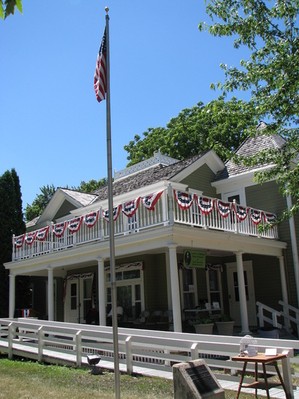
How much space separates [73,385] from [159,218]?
548 cm

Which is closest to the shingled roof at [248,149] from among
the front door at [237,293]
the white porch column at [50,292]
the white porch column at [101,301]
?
the front door at [237,293]

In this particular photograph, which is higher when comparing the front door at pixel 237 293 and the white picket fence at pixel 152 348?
the front door at pixel 237 293

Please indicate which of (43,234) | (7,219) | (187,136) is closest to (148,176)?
(43,234)

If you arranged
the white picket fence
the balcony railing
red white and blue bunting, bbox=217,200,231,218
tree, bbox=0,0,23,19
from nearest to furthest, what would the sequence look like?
tree, bbox=0,0,23,19
the white picket fence
the balcony railing
red white and blue bunting, bbox=217,200,231,218

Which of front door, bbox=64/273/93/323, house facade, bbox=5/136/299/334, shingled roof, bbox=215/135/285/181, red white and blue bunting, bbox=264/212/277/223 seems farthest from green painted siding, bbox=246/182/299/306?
front door, bbox=64/273/93/323

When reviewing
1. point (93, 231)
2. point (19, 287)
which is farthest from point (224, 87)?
point (19, 287)

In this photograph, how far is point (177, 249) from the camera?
15969mm

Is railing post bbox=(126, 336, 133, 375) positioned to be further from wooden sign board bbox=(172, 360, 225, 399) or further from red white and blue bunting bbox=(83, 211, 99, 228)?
red white and blue bunting bbox=(83, 211, 99, 228)

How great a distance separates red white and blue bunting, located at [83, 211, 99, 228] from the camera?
15.9 metres

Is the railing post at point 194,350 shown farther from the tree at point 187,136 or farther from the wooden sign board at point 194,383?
the tree at point 187,136

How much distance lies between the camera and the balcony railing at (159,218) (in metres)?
13.4

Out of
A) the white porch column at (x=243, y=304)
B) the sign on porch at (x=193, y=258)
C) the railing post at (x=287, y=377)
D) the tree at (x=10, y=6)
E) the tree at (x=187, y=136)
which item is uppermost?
the tree at (x=187, y=136)

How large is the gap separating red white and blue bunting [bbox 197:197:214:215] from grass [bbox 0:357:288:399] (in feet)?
18.5

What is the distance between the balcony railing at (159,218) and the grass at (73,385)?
4678mm
